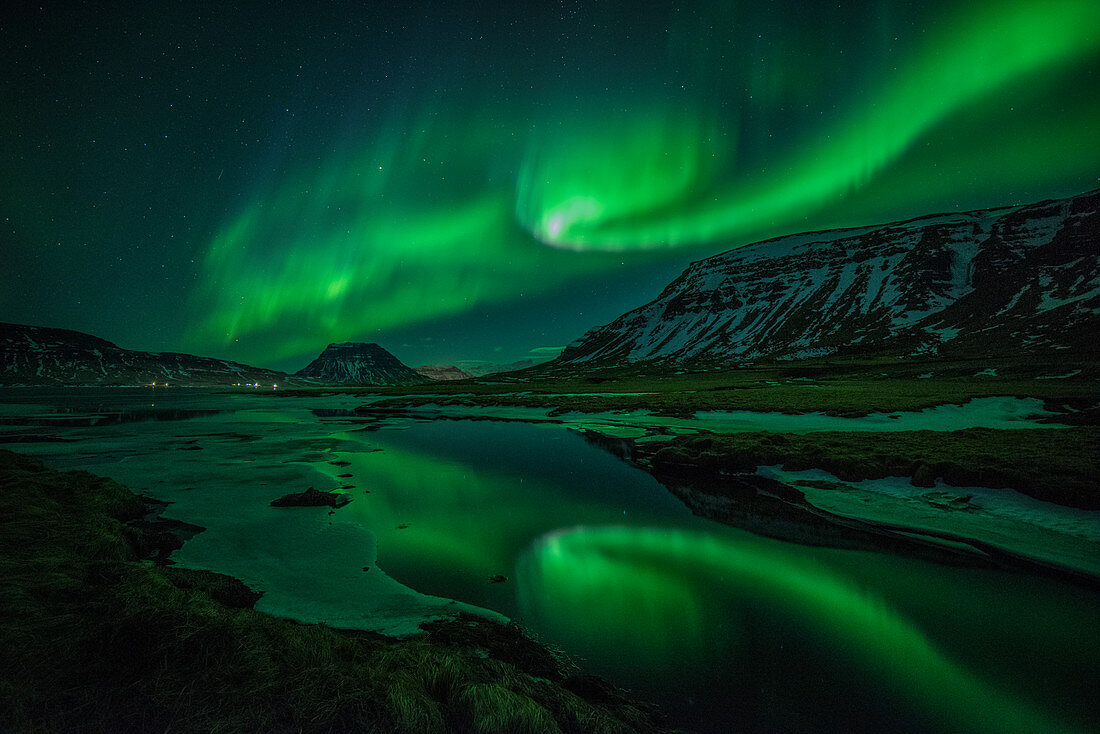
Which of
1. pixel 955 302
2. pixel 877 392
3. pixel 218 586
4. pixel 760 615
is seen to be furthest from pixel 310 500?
pixel 955 302

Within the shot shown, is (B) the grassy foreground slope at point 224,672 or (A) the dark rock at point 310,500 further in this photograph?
(A) the dark rock at point 310,500

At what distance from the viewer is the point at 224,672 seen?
180 inches

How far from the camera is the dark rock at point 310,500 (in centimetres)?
1454

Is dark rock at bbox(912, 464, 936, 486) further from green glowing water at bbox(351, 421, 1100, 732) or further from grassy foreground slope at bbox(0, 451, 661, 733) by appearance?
grassy foreground slope at bbox(0, 451, 661, 733)

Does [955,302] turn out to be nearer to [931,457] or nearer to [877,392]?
[877,392]

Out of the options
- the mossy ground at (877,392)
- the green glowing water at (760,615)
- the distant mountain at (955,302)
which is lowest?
the green glowing water at (760,615)

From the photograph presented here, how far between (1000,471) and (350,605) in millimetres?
19174

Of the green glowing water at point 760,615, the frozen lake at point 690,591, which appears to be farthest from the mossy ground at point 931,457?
the green glowing water at point 760,615

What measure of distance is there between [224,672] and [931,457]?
2168 centimetres

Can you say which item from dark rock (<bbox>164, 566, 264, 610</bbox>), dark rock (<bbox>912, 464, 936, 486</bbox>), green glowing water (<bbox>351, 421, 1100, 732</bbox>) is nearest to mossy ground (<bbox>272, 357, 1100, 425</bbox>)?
dark rock (<bbox>912, 464, 936, 486</bbox>)

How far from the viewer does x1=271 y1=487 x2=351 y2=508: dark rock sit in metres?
14.5

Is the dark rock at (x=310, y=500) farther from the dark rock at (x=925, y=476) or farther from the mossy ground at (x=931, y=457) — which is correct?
the dark rock at (x=925, y=476)

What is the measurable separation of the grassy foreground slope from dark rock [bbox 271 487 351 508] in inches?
296

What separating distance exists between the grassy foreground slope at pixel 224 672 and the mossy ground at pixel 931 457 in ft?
50.4
